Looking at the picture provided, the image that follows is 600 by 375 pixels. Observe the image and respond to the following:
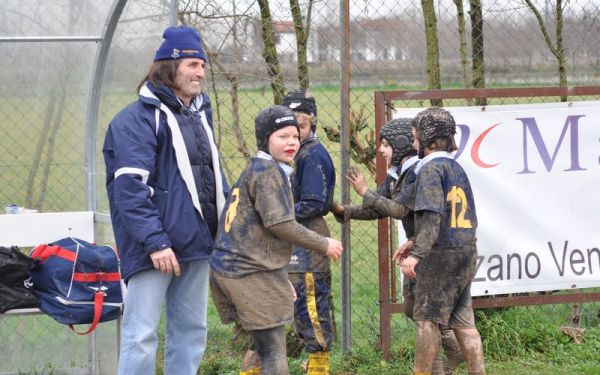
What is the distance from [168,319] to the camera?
486cm

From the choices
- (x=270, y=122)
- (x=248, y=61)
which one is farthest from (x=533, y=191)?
(x=270, y=122)

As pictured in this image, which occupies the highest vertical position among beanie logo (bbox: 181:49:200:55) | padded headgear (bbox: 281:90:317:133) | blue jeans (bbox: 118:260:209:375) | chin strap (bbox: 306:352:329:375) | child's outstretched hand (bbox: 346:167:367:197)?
beanie logo (bbox: 181:49:200:55)

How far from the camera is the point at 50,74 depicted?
609 centimetres

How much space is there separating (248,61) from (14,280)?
7.25 feet

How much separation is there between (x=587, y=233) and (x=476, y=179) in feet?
2.95

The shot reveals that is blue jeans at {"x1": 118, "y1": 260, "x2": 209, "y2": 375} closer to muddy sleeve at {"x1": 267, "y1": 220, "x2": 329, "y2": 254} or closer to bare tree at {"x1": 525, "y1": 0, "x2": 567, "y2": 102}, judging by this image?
muddy sleeve at {"x1": 267, "y1": 220, "x2": 329, "y2": 254}

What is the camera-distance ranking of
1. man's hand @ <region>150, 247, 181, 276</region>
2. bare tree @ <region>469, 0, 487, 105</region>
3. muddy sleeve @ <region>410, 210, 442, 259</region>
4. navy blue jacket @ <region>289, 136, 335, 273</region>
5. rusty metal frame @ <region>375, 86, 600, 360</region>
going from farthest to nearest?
bare tree @ <region>469, 0, 487, 105</region> → rusty metal frame @ <region>375, 86, 600, 360</region> → navy blue jacket @ <region>289, 136, 335, 273</region> → muddy sleeve @ <region>410, 210, 442, 259</region> → man's hand @ <region>150, 247, 181, 276</region>

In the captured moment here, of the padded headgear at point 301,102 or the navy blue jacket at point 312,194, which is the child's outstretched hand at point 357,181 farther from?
the padded headgear at point 301,102

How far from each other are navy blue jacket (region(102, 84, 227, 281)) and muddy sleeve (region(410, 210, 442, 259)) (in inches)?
46.3

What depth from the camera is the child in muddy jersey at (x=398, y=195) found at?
5461 mm

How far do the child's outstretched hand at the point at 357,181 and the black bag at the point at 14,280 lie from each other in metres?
1.92

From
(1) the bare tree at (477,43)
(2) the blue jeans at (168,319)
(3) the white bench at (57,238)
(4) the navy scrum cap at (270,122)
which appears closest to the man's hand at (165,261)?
(2) the blue jeans at (168,319)

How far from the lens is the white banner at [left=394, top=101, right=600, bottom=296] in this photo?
6.30 m

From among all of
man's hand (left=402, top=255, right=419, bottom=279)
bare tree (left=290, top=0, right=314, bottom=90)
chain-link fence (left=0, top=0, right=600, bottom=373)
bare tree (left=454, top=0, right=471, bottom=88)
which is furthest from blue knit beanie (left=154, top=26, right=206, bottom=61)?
bare tree (left=454, top=0, right=471, bottom=88)
